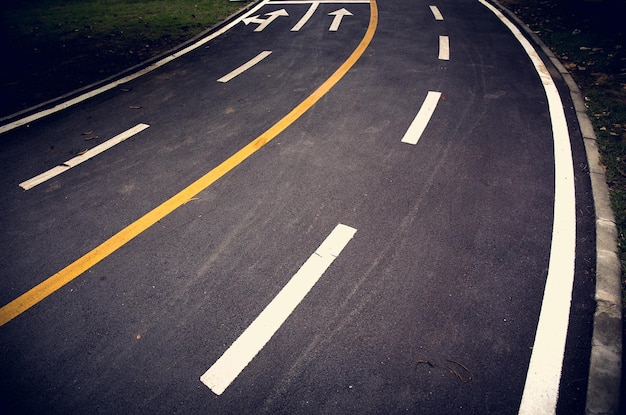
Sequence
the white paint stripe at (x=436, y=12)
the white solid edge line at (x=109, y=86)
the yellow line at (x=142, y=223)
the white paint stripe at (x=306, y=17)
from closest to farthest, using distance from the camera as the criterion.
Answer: the yellow line at (x=142, y=223), the white solid edge line at (x=109, y=86), the white paint stripe at (x=306, y=17), the white paint stripe at (x=436, y=12)

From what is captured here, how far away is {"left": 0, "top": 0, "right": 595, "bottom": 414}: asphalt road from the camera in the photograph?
276cm

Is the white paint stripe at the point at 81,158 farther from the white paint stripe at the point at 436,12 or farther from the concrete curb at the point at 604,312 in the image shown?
the white paint stripe at the point at 436,12

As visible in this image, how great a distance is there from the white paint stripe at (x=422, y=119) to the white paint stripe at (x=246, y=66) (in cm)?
403

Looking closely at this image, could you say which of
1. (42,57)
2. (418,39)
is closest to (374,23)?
(418,39)

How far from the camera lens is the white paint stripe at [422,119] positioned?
522 centimetres

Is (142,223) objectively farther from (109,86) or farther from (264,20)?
(264,20)

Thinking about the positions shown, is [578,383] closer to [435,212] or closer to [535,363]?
[535,363]

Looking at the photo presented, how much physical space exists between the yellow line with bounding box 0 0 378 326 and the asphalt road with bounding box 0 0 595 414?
32 millimetres

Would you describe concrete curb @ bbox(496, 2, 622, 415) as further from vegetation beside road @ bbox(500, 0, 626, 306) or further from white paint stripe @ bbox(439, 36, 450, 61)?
white paint stripe @ bbox(439, 36, 450, 61)

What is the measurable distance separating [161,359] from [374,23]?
1017 cm

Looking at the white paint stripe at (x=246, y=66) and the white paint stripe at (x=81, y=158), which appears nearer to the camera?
the white paint stripe at (x=81, y=158)

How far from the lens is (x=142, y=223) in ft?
13.6

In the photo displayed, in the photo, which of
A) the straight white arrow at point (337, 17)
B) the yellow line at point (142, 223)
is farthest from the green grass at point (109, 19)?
the yellow line at point (142, 223)

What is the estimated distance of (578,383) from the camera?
265cm
